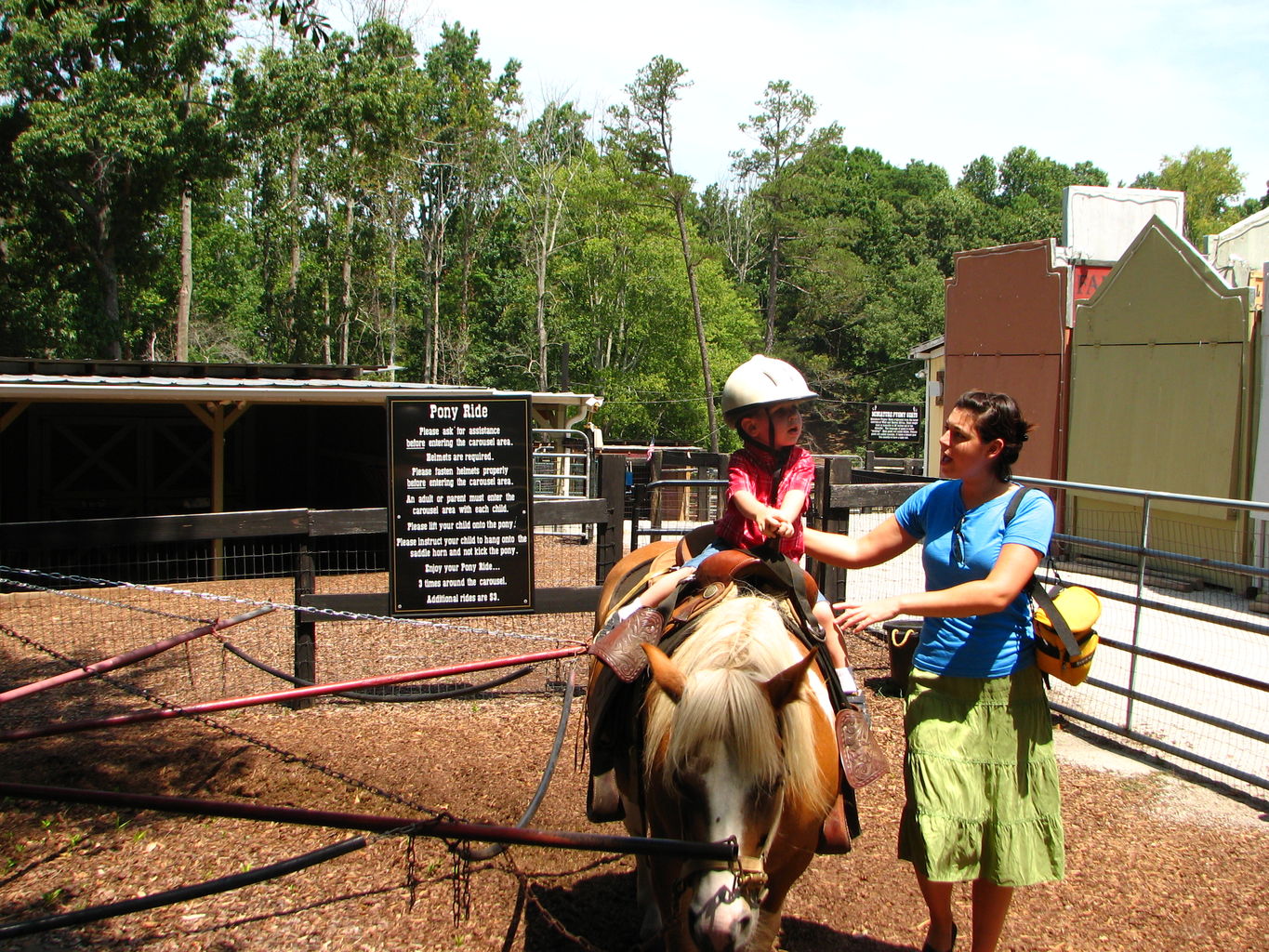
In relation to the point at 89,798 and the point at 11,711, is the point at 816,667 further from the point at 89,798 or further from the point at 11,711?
the point at 11,711

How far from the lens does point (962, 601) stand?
2604 mm

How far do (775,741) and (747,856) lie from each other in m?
0.28

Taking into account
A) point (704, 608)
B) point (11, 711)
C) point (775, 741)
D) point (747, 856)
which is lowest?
point (11, 711)

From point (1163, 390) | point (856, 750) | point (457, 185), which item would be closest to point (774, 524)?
point (856, 750)

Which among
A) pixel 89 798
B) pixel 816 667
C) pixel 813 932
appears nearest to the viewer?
pixel 89 798

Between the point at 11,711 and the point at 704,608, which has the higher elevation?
the point at 704,608

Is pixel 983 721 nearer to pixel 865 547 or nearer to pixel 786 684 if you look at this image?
pixel 865 547

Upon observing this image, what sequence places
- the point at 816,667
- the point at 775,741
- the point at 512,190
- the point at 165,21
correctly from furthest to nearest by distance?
the point at 512,190 → the point at 165,21 → the point at 816,667 → the point at 775,741

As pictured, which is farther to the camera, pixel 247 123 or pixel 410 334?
pixel 410 334

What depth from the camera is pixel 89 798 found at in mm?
2127

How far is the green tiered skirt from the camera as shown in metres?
2.77

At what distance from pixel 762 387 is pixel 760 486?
39cm

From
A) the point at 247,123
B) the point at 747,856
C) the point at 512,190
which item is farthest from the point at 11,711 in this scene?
the point at 512,190

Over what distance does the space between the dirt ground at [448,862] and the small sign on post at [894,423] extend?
66.2 ft
